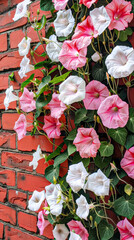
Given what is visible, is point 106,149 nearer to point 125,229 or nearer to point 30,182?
point 125,229

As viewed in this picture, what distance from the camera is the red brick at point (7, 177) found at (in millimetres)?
1252

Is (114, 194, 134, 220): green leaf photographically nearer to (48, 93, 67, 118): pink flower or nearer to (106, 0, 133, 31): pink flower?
(48, 93, 67, 118): pink flower

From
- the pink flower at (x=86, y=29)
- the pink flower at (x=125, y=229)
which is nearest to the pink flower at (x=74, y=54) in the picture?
the pink flower at (x=86, y=29)

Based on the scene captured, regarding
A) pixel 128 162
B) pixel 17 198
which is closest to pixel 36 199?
pixel 17 198

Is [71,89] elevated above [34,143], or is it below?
above

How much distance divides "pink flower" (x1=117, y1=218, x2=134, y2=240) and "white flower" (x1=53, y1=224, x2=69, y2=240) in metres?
0.25

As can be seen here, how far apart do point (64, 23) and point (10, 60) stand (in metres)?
0.42

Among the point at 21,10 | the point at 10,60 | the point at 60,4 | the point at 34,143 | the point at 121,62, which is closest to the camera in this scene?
the point at 121,62

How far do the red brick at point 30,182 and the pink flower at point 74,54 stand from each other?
509 millimetres

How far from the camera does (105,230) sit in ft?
2.70

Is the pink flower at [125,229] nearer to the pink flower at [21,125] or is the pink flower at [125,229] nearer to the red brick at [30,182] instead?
the red brick at [30,182]

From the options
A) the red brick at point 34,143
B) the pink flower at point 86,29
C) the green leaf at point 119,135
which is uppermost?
the pink flower at point 86,29

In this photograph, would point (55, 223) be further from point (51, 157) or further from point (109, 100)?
point (109, 100)

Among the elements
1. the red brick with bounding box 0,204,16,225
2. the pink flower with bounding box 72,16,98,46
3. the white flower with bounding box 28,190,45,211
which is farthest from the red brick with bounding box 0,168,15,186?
the pink flower with bounding box 72,16,98,46
